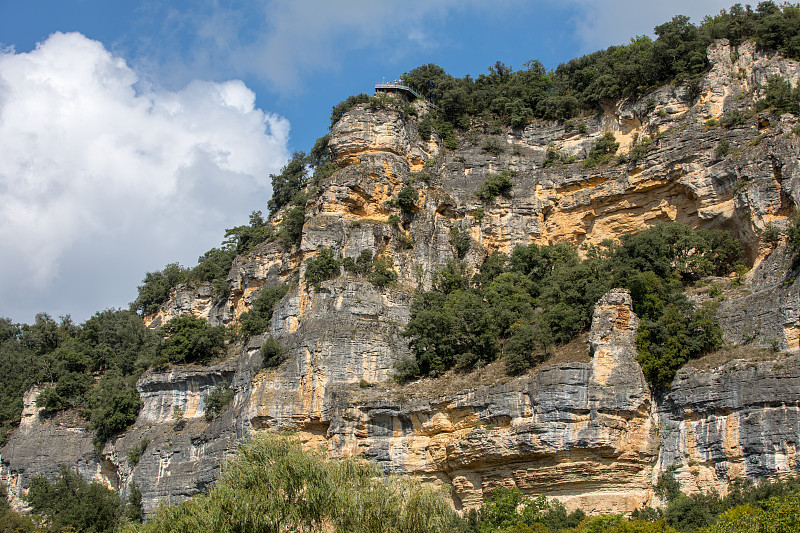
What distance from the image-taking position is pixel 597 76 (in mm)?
57312

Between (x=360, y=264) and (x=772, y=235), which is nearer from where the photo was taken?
(x=772, y=235)

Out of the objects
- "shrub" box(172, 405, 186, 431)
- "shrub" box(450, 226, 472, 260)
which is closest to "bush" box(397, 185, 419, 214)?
"shrub" box(450, 226, 472, 260)

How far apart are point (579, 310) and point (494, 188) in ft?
49.1

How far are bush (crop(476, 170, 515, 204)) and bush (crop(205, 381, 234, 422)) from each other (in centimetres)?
1850

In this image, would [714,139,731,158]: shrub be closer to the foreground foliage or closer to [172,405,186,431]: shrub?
the foreground foliage

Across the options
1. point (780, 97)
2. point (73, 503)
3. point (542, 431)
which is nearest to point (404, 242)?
point (542, 431)

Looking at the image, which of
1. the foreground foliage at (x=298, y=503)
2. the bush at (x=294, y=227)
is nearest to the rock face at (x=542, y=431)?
A: the foreground foliage at (x=298, y=503)

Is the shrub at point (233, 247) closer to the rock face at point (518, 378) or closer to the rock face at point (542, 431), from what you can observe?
the rock face at point (518, 378)

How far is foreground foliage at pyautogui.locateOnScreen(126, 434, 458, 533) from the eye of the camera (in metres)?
26.0

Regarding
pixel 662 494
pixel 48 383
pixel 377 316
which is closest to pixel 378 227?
pixel 377 316

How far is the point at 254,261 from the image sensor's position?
53.2 meters

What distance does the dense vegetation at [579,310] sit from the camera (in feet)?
119

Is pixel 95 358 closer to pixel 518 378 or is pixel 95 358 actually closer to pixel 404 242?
pixel 404 242

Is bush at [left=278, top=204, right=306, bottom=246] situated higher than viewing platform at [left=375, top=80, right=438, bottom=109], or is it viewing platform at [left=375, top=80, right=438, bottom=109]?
viewing platform at [left=375, top=80, right=438, bottom=109]
